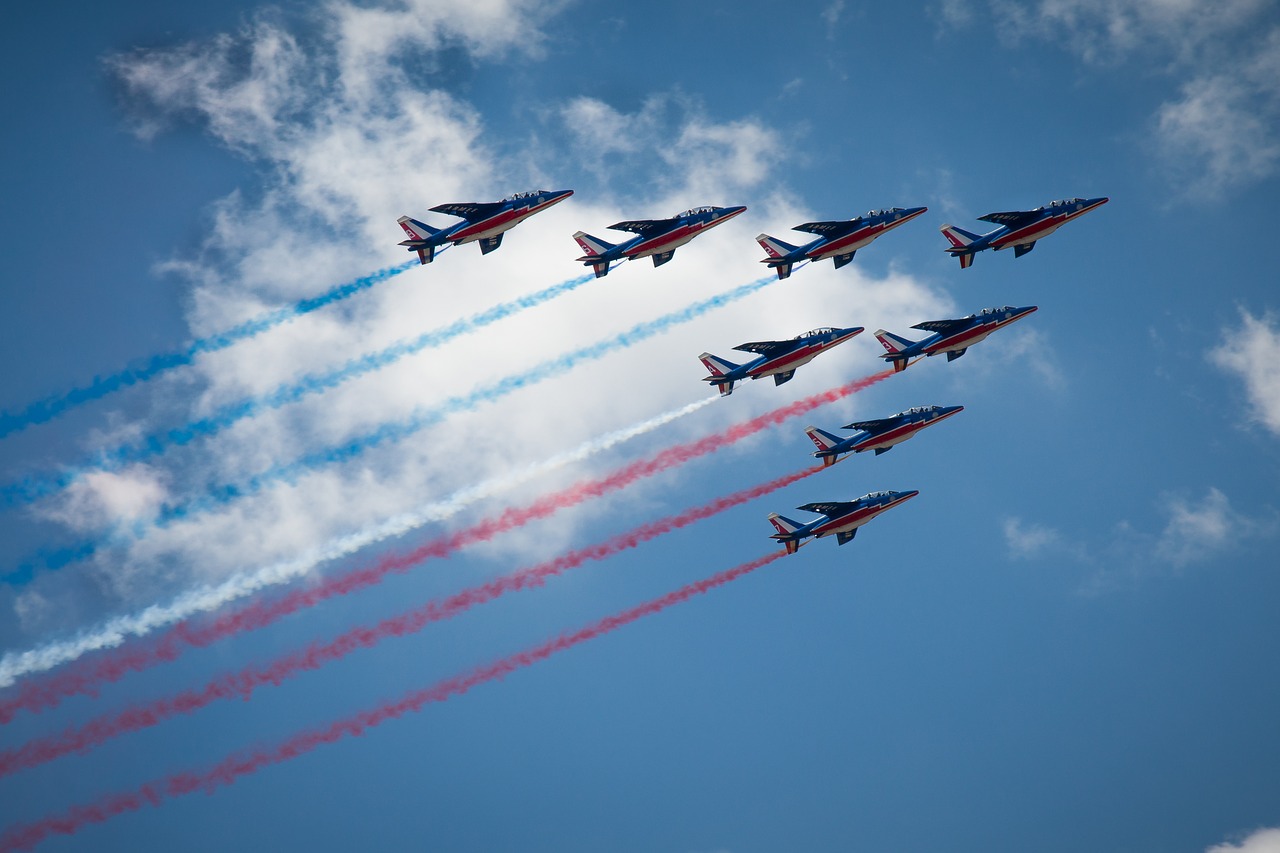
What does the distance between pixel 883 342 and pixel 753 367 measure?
9.20 metres

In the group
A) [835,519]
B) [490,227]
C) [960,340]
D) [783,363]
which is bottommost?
[835,519]

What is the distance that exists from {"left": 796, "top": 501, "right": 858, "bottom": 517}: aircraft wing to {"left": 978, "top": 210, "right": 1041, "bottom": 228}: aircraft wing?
2108 cm

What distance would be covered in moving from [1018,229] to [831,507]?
2261 cm

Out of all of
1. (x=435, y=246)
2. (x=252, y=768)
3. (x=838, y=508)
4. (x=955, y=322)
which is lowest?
(x=252, y=768)

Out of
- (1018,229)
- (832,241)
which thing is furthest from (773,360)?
(1018,229)

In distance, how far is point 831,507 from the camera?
3693 inches

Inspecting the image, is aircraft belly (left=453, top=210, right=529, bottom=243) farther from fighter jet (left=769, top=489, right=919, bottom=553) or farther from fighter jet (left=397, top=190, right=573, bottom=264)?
fighter jet (left=769, top=489, right=919, bottom=553)

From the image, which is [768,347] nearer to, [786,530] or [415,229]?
[786,530]

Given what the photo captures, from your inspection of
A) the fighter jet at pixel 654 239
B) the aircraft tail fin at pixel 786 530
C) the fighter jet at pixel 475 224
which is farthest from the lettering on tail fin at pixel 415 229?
the aircraft tail fin at pixel 786 530

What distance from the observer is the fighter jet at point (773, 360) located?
9444 centimetres

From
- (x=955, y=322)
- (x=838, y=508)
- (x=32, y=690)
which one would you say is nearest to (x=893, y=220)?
(x=955, y=322)

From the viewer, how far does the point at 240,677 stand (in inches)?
3531

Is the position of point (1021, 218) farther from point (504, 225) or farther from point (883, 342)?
point (504, 225)

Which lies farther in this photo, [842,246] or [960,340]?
[842,246]
